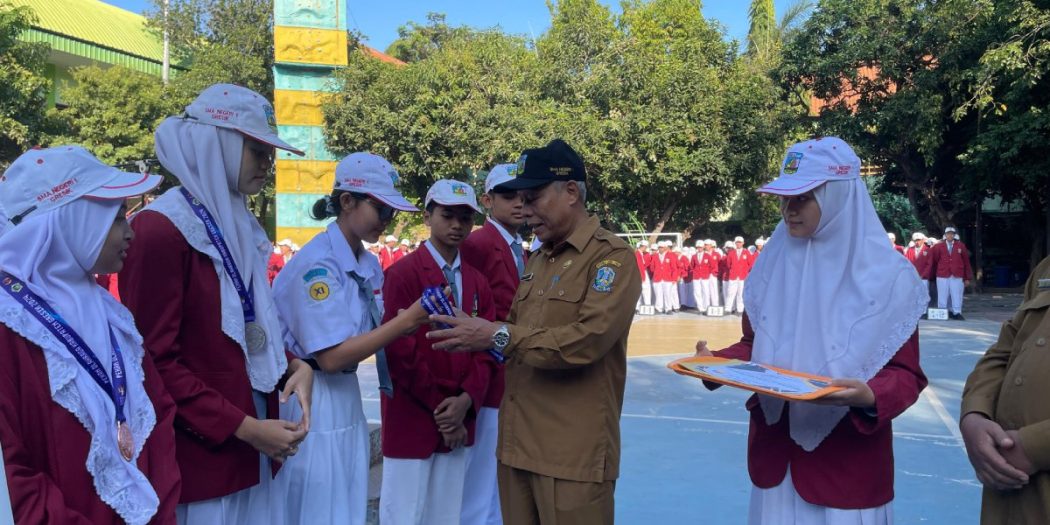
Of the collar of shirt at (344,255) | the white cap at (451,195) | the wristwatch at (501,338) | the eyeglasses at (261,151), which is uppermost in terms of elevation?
the eyeglasses at (261,151)

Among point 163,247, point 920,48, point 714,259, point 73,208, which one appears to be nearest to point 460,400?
point 163,247

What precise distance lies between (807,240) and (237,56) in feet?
96.2

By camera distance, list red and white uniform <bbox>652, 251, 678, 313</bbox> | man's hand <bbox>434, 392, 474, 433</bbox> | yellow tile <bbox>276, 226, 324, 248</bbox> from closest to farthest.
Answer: man's hand <bbox>434, 392, 474, 433</bbox> → red and white uniform <bbox>652, 251, 678, 313</bbox> → yellow tile <bbox>276, 226, 324, 248</bbox>

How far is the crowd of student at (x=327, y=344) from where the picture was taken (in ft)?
6.51

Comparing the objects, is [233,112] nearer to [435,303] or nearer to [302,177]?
[435,303]

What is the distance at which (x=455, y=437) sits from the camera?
3.64 metres

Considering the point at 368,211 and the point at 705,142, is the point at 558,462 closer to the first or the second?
the point at 368,211

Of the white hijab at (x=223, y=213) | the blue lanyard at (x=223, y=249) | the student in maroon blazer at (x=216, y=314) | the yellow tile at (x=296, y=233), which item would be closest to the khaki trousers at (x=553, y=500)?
the student in maroon blazer at (x=216, y=314)

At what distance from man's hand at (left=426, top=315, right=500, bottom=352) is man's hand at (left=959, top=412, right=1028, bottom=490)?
148 cm

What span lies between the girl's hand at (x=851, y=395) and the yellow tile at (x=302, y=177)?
20.6 metres

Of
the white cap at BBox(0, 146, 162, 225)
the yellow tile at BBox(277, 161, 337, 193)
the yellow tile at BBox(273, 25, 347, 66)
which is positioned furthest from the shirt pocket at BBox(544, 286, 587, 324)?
the yellow tile at BBox(273, 25, 347, 66)

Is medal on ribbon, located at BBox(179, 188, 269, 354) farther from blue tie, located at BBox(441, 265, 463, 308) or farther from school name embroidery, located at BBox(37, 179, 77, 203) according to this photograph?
blue tie, located at BBox(441, 265, 463, 308)

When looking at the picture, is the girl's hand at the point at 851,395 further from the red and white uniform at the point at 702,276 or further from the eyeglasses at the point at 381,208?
the red and white uniform at the point at 702,276

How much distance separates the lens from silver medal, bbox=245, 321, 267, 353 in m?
2.62
